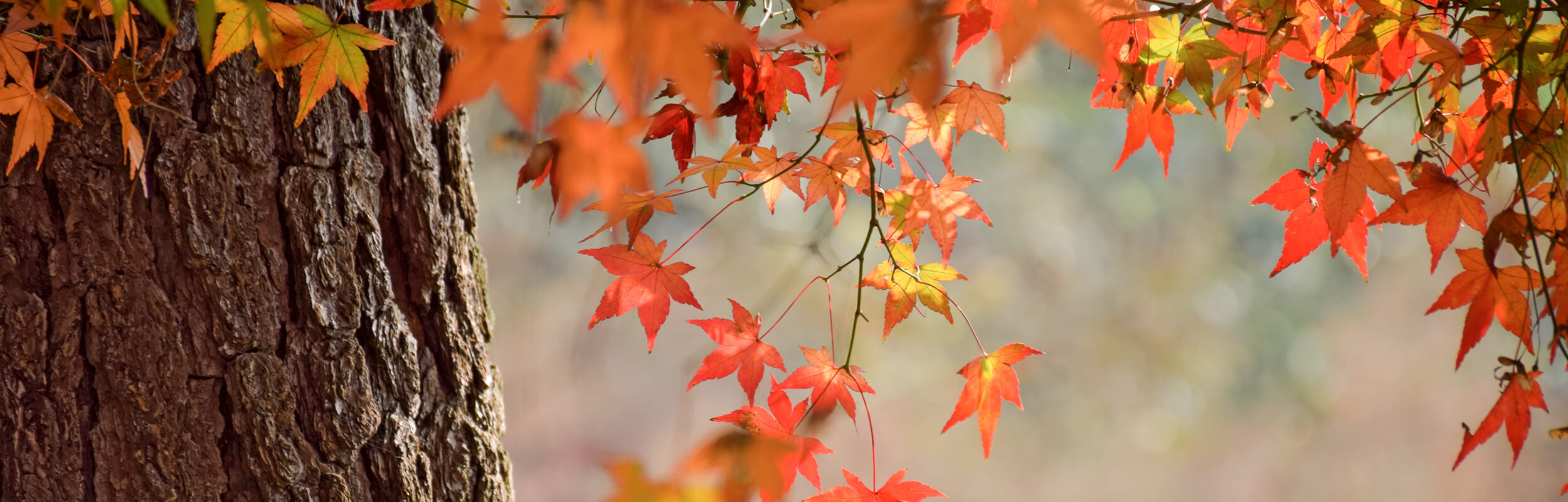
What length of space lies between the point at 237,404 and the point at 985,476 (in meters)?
3.29

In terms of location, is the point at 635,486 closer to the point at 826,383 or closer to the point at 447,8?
the point at 826,383

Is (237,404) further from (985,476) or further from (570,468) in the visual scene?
(985,476)

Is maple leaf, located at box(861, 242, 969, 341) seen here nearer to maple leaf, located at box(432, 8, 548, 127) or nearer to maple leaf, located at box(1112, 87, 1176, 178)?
maple leaf, located at box(1112, 87, 1176, 178)

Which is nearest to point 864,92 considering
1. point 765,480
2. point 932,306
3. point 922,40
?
point 922,40

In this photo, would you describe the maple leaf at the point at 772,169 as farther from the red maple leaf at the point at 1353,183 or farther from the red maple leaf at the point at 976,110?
the red maple leaf at the point at 1353,183

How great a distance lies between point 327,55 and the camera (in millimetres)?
532

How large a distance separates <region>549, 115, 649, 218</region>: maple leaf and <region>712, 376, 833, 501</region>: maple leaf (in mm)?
275

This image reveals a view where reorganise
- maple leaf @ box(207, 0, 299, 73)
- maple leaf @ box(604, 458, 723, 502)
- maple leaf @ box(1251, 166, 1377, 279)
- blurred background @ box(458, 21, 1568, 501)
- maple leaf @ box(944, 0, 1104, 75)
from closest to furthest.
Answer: maple leaf @ box(944, 0, 1104, 75), maple leaf @ box(604, 458, 723, 502), maple leaf @ box(207, 0, 299, 73), maple leaf @ box(1251, 166, 1377, 279), blurred background @ box(458, 21, 1568, 501)

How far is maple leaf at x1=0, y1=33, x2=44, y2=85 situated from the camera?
0.50m

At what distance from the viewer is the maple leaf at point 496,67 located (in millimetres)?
276

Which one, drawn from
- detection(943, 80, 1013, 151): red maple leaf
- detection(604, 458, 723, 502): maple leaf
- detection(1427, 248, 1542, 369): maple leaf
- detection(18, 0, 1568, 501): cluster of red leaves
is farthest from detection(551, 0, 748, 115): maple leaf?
detection(1427, 248, 1542, 369): maple leaf

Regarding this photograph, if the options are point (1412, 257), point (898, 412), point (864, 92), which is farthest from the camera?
point (898, 412)

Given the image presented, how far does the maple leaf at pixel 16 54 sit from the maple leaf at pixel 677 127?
384 mm

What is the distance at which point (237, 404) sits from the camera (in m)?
0.56
